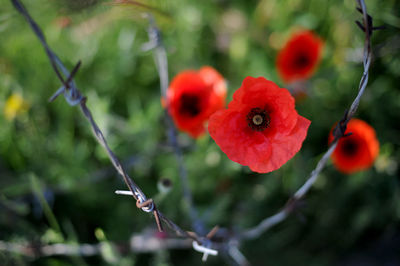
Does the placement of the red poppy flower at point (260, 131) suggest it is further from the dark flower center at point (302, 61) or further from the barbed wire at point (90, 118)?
the dark flower center at point (302, 61)

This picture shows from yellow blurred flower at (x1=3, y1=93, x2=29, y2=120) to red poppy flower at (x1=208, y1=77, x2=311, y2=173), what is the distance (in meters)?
1.74

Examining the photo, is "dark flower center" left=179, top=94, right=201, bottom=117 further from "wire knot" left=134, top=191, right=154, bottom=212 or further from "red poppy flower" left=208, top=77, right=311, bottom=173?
"wire knot" left=134, top=191, right=154, bottom=212

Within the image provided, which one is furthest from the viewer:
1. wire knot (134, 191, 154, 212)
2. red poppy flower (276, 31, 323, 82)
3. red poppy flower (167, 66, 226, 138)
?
red poppy flower (276, 31, 323, 82)

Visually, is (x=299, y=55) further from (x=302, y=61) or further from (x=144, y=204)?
(x=144, y=204)

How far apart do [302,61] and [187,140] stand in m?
0.94

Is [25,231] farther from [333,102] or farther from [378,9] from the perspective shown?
[378,9]

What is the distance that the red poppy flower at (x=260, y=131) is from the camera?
78cm

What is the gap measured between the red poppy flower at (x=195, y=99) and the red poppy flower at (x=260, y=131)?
334 millimetres

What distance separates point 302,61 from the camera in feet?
6.86

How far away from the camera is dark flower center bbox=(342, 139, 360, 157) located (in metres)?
1.68

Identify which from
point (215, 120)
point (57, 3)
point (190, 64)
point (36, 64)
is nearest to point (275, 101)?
point (215, 120)

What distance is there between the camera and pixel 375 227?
80.4 inches

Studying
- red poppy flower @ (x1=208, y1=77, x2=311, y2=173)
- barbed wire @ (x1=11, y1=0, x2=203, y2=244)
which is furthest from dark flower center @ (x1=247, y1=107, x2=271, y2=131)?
barbed wire @ (x1=11, y1=0, x2=203, y2=244)

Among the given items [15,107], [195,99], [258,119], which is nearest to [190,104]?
[195,99]
